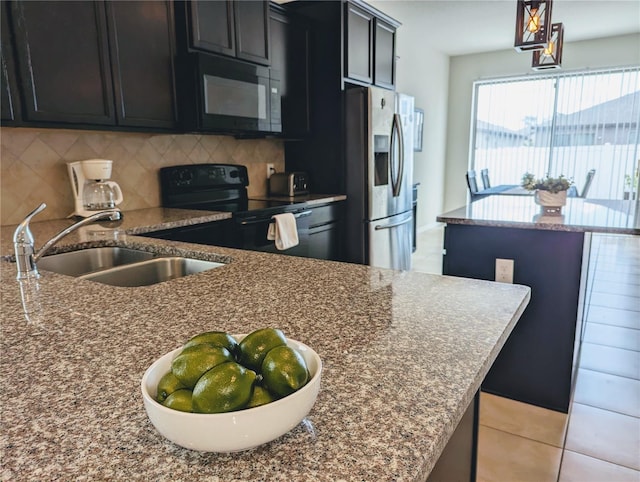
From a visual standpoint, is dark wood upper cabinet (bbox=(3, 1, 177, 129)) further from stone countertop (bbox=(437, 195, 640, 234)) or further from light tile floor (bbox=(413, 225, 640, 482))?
light tile floor (bbox=(413, 225, 640, 482))

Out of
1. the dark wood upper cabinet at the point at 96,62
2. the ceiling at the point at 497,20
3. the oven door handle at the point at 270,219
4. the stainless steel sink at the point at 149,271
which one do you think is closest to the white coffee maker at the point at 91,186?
the dark wood upper cabinet at the point at 96,62

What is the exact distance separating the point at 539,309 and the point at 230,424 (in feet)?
6.49

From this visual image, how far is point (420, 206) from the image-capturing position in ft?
21.1

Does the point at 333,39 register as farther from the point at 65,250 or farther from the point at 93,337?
the point at 93,337

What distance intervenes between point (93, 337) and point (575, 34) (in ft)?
22.4

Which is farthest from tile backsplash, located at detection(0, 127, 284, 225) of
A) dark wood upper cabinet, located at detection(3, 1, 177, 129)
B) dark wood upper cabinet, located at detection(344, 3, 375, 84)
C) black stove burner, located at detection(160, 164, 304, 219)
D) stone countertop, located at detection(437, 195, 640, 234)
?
stone countertop, located at detection(437, 195, 640, 234)

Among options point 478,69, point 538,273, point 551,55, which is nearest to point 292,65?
point 551,55

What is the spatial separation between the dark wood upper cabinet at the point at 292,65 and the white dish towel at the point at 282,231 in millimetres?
953

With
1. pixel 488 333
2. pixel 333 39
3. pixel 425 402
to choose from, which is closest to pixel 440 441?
pixel 425 402

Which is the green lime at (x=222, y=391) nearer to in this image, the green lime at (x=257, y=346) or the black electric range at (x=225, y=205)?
the green lime at (x=257, y=346)

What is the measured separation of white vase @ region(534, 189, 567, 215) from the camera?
2.29 m

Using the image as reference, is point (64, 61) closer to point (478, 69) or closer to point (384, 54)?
point (384, 54)

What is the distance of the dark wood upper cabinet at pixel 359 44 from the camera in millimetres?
3484

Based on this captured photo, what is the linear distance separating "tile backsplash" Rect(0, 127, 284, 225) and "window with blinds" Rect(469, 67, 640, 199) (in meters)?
4.86
